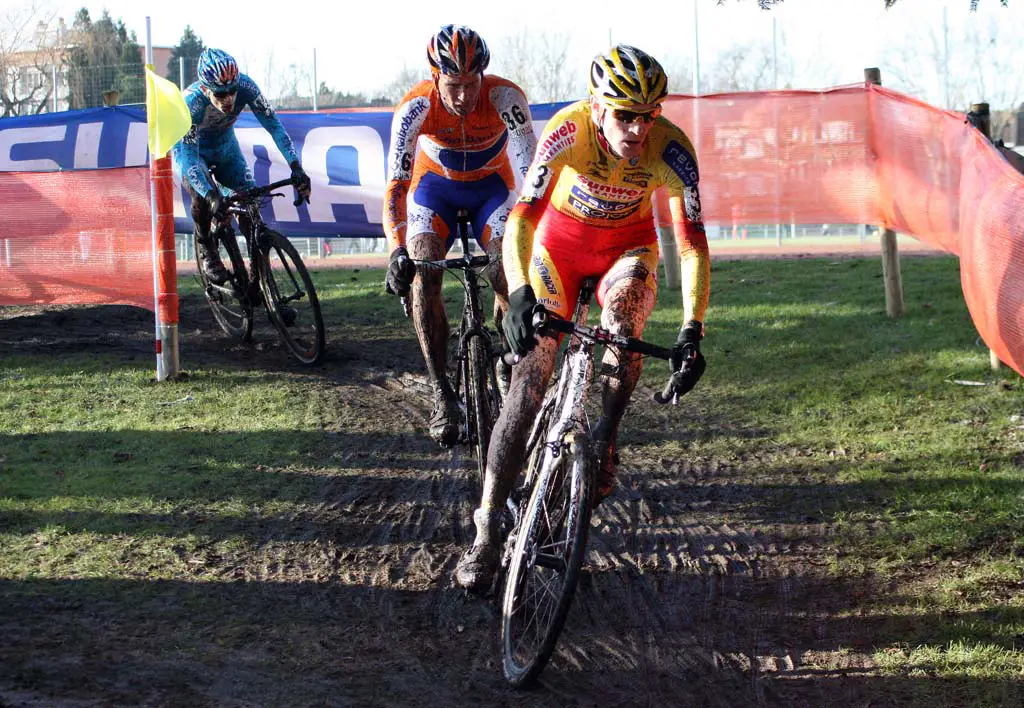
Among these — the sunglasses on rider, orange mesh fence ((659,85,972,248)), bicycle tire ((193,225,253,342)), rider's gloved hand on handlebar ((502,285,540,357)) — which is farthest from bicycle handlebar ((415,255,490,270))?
bicycle tire ((193,225,253,342))

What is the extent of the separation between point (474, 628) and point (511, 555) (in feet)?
1.20

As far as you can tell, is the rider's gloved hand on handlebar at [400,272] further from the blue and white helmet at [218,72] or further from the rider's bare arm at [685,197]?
the blue and white helmet at [218,72]

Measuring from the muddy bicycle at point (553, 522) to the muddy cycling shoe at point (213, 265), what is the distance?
20.5ft

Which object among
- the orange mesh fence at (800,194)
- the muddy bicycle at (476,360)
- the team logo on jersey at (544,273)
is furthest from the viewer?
the orange mesh fence at (800,194)

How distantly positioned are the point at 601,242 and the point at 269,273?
4.97m

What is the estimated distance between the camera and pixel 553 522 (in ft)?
14.0

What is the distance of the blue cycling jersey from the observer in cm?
939

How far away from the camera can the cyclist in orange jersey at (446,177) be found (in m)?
6.28

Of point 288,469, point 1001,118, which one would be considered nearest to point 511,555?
point 288,469

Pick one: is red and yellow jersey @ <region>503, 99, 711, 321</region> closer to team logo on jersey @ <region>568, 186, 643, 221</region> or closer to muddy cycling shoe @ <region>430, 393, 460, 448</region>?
team logo on jersey @ <region>568, 186, 643, 221</region>

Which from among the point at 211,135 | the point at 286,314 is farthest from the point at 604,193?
the point at 211,135

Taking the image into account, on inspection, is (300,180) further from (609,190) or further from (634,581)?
(634,581)

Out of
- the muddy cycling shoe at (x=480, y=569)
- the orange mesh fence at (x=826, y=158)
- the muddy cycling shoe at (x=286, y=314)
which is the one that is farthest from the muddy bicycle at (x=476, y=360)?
the orange mesh fence at (x=826, y=158)

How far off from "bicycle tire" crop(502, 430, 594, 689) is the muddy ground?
5.6 inches
